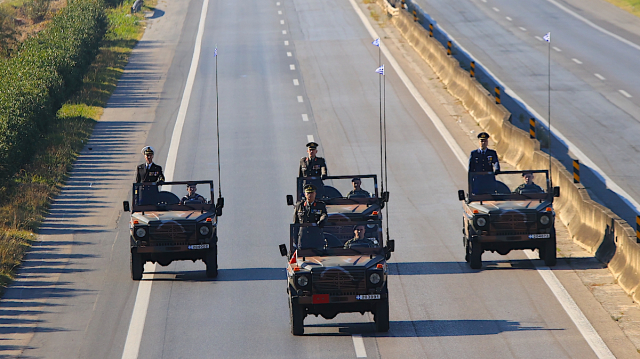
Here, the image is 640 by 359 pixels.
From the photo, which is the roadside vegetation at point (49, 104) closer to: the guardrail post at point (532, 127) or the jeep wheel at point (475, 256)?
the jeep wheel at point (475, 256)

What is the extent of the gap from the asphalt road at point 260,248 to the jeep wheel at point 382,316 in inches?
8.1

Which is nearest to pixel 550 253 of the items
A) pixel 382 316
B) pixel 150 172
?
pixel 382 316

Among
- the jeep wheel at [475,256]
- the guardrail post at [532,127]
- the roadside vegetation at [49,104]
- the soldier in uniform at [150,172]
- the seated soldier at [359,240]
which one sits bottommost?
the roadside vegetation at [49,104]

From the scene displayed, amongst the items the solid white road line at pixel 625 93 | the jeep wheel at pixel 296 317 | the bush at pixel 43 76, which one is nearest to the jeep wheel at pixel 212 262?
the jeep wheel at pixel 296 317

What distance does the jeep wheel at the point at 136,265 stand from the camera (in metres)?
16.4

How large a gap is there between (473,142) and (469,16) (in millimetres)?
24807

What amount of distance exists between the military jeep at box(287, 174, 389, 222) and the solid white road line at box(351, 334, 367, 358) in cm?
296

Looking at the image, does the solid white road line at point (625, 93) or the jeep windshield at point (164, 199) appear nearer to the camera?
the jeep windshield at point (164, 199)

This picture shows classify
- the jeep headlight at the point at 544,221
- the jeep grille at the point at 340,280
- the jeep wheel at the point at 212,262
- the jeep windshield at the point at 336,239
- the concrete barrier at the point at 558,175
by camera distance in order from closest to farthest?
the jeep grille at the point at 340,280 → the jeep windshield at the point at 336,239 → the concrete barrier at the point at 558,175 → the jeep headlight at the point at 544,221 → the jeep wheel at the point at 212,262

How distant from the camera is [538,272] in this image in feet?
54.3

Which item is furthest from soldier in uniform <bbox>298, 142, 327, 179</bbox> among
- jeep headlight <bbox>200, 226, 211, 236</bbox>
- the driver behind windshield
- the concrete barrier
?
the concrete barrier

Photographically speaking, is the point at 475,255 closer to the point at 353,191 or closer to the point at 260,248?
the point at 353,191

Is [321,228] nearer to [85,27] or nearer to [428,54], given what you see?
[428,54]

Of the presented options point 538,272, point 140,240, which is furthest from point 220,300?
point 538,272
